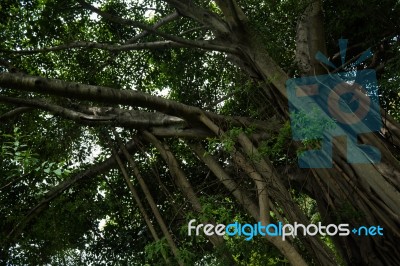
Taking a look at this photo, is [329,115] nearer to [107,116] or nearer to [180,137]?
[180,137]

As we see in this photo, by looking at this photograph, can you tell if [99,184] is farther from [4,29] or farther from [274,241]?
[274,241]

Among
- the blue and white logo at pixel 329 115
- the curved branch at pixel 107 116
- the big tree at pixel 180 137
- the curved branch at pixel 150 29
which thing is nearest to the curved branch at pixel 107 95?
the big tree at pixel 180 137

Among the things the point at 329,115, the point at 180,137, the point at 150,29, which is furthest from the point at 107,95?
the point at 329,115

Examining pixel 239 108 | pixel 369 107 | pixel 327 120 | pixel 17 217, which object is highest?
pixel 239 108

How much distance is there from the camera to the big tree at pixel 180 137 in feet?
10.2

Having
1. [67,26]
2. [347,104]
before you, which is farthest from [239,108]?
[67,26]

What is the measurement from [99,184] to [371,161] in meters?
2.72

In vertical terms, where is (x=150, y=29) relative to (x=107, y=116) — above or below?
above

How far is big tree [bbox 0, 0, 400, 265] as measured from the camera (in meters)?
3.11

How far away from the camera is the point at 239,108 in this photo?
5113 millimetres

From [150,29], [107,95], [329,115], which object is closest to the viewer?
[107,95]

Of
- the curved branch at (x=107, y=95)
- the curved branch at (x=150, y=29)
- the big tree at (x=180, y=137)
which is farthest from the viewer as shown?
the curved branch at (x=150, y=29)

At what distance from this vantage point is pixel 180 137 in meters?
3.78

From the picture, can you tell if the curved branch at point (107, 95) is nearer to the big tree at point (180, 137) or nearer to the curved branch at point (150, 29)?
the big tree at point (180, 137)
